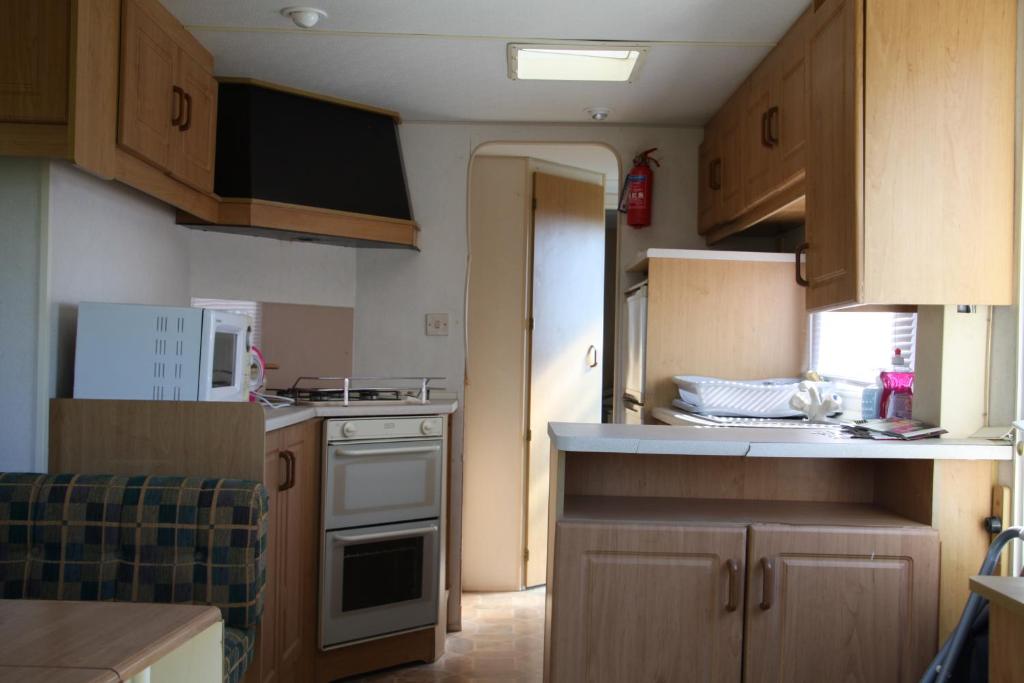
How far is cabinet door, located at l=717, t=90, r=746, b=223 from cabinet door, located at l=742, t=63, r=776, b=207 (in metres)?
0.05

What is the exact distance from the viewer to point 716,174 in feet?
11.1

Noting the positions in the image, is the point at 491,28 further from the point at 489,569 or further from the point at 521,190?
the point at 489,569

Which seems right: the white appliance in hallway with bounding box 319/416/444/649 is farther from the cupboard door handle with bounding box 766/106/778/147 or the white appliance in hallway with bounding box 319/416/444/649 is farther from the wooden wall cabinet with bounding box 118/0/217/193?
the cupboard door handle with bounding box 766/106/778/147

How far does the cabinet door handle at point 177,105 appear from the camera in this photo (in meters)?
2.57

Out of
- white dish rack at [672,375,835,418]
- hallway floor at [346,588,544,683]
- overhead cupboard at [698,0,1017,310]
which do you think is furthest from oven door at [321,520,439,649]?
overhead cupboard at [698,0,1017,310]

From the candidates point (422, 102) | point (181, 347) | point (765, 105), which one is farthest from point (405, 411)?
point (765, 105)

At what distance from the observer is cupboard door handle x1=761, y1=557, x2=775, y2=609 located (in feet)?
5.96

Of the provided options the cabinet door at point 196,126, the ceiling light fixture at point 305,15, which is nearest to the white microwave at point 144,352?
the cabinet door at point 196,126

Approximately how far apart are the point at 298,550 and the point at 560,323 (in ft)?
6.59

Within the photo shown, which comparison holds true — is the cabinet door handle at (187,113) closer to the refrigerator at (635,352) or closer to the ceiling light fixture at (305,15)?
the ceiling light fixture at (305,15)

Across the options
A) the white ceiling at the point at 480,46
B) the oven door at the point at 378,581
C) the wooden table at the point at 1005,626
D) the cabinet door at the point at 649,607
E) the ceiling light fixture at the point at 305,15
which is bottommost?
the oven door at the point at 378,581

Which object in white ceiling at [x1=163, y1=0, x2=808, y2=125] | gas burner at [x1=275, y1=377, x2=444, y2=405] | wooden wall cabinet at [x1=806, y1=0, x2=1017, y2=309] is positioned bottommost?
gas burner at [x1=275, y1=377, x2=444, y2=405]

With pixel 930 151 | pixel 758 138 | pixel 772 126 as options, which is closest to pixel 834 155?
pixel 930 151

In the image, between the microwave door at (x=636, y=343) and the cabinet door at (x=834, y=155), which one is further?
the microwave door at (x=636, y=343)
